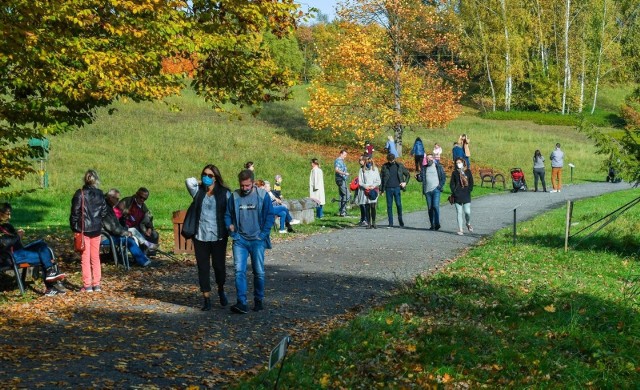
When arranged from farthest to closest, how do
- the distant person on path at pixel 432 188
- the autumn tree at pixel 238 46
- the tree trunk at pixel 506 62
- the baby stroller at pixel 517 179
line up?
the tree trunk at pixel 506 62, the baby stroller at pixel 517 179, the distant person on path at pixel 432 188, the autumn tree at pixel 238 46

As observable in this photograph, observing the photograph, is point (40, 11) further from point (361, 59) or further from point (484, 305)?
point (361, 59)

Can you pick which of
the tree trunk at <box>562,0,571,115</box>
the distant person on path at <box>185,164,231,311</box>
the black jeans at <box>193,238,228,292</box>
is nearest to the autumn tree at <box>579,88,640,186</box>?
the distant person on path at <box>185,164,231,311</box>

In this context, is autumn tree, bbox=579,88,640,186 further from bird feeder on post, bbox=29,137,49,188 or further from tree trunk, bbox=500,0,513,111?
tree trunk, bbox=500,0,513,111

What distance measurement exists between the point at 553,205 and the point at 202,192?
791 inches

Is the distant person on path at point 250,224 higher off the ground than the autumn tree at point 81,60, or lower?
lower

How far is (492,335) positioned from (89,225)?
6.24 m

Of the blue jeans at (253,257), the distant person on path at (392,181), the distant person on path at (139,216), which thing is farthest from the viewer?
the distant person on path at (392,181)

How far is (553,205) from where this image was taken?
29562 millimetres

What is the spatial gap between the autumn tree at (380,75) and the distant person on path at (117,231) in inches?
1166

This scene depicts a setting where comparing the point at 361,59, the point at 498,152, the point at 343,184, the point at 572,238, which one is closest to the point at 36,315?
the point at 572,238

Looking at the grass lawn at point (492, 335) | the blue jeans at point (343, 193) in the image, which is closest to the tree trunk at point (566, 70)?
the blue jeans at point (343, 193)

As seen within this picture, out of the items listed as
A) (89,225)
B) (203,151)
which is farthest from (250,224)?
(203,151)

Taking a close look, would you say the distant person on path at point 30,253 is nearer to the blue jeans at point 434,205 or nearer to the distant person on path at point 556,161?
the blue jeans at point 434,205

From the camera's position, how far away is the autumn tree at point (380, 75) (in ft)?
148
